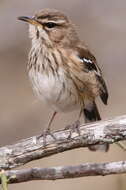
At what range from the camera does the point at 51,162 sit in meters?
10.1

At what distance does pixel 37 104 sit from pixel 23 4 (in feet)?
5.85

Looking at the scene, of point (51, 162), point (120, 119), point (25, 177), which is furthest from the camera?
point (51, 162)

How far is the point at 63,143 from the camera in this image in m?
7.00

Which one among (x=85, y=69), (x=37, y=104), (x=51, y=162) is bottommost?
(x=51, y=162)

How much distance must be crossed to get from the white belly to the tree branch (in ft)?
2.91

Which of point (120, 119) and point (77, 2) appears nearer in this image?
point (120, 119)

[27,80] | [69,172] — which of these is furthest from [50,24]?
[27,80]

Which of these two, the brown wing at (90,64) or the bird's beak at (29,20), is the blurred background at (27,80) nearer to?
the brown wing at (90,64)

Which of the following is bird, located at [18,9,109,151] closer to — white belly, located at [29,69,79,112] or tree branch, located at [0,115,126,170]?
white belly, located at [29,69,79,112]

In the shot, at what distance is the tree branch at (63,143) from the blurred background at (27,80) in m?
2.80

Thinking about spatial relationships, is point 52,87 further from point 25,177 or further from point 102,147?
A: point 25,177

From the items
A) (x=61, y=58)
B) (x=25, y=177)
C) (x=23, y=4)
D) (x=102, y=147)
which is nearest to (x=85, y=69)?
(x=61, y=58)

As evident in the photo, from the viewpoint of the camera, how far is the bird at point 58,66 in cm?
787

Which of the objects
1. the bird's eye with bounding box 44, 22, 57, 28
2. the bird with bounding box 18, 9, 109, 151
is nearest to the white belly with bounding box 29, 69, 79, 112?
the bird with bounding box 18, 9, 109, 151
